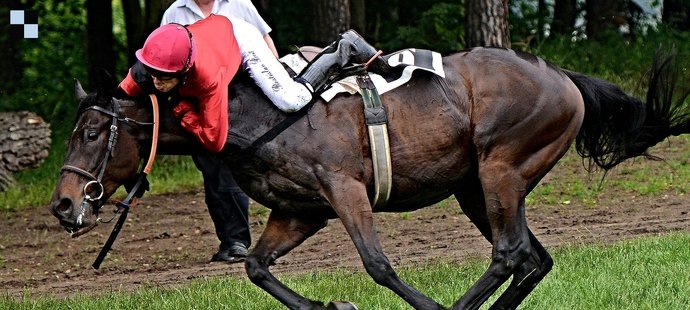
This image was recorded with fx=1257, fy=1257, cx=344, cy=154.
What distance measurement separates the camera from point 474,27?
14.2 metres

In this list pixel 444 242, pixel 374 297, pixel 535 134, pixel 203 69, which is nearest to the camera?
pixel 203 69

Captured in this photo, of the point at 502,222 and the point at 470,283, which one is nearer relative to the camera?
the point at 502,222

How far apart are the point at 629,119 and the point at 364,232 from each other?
1986 millimetres

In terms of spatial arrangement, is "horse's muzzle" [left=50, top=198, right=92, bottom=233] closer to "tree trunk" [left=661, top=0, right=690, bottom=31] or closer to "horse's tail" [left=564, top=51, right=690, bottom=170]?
"horse's tail" [left=564, top=51, right=690, bottom=170]

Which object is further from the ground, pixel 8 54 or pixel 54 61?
pixel 8 54

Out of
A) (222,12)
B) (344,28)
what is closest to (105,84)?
(222,12)

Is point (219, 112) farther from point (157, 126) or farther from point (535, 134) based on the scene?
point (535, 134)

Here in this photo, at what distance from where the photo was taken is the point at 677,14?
19.6 metres

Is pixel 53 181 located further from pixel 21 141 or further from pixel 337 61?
pixel 337 61

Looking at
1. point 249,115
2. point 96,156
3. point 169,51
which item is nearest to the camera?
point 169,51

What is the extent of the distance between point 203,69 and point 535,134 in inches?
70.9

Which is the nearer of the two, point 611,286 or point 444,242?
point 611,286

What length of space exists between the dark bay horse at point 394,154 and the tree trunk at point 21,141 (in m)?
→ 8.59

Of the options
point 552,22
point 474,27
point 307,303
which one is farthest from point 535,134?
point 552,22
